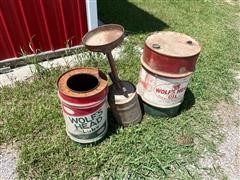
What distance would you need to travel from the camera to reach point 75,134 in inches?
130

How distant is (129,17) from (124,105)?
338 cm

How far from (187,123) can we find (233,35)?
2.97 metres

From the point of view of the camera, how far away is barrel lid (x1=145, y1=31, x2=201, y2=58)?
3227 mm

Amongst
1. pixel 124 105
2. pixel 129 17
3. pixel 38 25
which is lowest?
A: pixel 129 17

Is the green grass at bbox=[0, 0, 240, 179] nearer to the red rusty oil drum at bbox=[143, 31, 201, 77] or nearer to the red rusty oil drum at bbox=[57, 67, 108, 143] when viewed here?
the red rusty oil drum at bbox=[57, 67, 108, 143]

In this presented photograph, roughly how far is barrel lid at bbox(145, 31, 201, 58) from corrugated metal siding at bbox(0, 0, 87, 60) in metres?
1.72

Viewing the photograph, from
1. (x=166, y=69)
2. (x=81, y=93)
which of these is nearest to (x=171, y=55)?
(x=166, y=69)

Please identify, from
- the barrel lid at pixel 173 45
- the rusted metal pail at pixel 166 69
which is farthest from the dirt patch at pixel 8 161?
the barrel lid at pixel 173 45

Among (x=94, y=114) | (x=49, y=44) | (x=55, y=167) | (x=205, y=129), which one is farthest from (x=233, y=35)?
(x=55, y=167)

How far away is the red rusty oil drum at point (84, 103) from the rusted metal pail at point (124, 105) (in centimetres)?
22

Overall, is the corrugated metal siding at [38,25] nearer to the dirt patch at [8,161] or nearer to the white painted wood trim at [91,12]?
the white painted wood trim at [91,12]

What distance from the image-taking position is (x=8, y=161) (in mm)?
3326

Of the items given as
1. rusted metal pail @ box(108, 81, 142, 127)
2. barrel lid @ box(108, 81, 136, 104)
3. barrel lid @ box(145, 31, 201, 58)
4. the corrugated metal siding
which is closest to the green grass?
rusted metal pail @ box(108, 81, 142, 127)

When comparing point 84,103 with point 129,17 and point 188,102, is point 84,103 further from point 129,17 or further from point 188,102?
point 129,17
